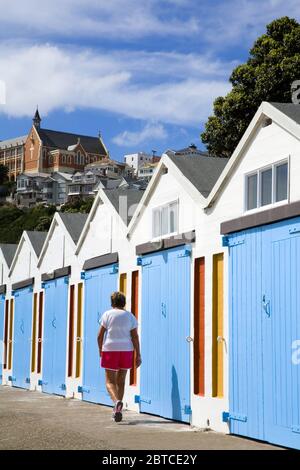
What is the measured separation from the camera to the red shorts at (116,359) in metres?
10.1

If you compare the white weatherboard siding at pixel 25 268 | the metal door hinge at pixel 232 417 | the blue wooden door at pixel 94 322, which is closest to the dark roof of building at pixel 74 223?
the white weatherboard siding at pixel 25 268

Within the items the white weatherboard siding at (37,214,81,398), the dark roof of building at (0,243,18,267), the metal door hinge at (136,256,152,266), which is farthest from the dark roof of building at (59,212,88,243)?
the dark roof of building at (0,243,18,267)

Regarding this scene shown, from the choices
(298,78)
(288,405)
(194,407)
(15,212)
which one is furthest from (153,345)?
(15,212)

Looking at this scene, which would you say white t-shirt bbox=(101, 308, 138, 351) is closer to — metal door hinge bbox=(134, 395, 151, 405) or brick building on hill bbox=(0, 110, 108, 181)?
metal door hinge bbox=(134, 395, 151, 405)

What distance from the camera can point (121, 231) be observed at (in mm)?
13570

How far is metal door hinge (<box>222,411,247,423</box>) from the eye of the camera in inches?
A: 337

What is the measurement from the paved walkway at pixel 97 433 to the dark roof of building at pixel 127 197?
3.62 metres

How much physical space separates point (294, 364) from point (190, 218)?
11.8 ft

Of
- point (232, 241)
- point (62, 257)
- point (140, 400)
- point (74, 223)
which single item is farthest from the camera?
point (74, 223)

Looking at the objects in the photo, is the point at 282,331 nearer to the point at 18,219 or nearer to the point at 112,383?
the point at 112,383

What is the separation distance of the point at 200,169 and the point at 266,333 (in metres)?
3.93

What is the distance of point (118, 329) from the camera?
33.2ft

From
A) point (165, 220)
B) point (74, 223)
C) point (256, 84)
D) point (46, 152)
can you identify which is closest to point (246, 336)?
point (165, 220)

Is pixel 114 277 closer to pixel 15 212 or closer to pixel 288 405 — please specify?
pixel 288 405
